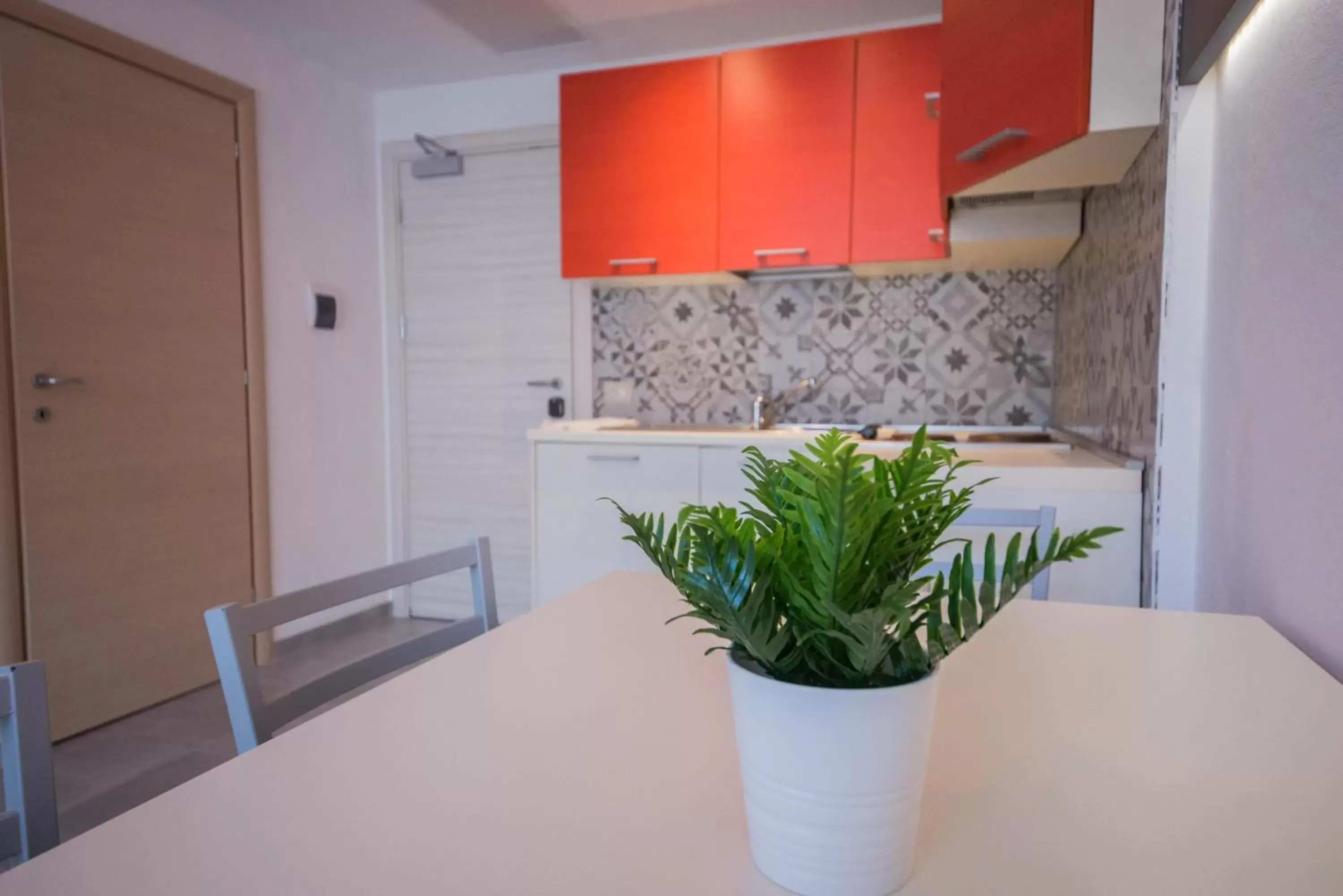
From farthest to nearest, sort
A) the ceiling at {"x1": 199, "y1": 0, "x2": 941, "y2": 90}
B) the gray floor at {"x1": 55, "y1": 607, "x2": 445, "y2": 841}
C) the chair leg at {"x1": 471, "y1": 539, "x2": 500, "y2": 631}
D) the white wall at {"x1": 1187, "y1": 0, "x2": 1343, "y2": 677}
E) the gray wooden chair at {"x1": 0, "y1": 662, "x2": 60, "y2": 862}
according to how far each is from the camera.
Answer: the ceiling at {"x1": 199, "y1": 0, "x2": 941, "y2": 90}, the gray floor at {"x1": 55, "y1": 607, "x2": 445, "y2": 841}, the chair leg at {"x1": 471, "y1": 539, "x2": 500, "y2": 631}, the white wall at {"x1": 1187, "y1": 0, "x2": 1343, "y2": 677}, the gray wooden chair at {"x1": 0, "y1": 662, "x2": 60, "y2": 862}

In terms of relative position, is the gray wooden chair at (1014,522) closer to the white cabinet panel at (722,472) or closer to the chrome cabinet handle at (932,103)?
the white cabinet panel at (722,472)

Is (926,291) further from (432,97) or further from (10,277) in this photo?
(10,277)

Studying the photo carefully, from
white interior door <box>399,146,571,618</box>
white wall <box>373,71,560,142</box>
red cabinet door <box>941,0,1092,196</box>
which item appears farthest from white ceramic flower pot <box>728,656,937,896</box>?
white wall <box>373,71,560,142</box>

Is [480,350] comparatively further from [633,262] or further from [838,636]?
[838,636]

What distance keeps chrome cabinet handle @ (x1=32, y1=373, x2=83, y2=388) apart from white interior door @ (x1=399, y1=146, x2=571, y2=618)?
1.43 metres

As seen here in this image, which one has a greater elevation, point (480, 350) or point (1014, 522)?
point (480, 350)

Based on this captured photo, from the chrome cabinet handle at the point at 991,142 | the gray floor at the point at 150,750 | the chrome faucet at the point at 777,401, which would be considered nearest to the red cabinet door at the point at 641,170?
the chrome faucet at the point at 777,401

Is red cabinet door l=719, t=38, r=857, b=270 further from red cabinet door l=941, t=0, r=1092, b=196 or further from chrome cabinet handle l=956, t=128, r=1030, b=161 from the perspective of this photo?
chrome cabinet handle l=956, t=128, r=1030, b=161

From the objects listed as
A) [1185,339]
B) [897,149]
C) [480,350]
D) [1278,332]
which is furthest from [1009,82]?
[480,350]

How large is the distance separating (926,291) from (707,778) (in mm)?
2694

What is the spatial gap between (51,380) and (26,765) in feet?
6.98

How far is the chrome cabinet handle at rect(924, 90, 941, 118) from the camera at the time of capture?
8.04 feet

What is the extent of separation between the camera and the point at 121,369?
2504mm

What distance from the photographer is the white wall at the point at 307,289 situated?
303cm
